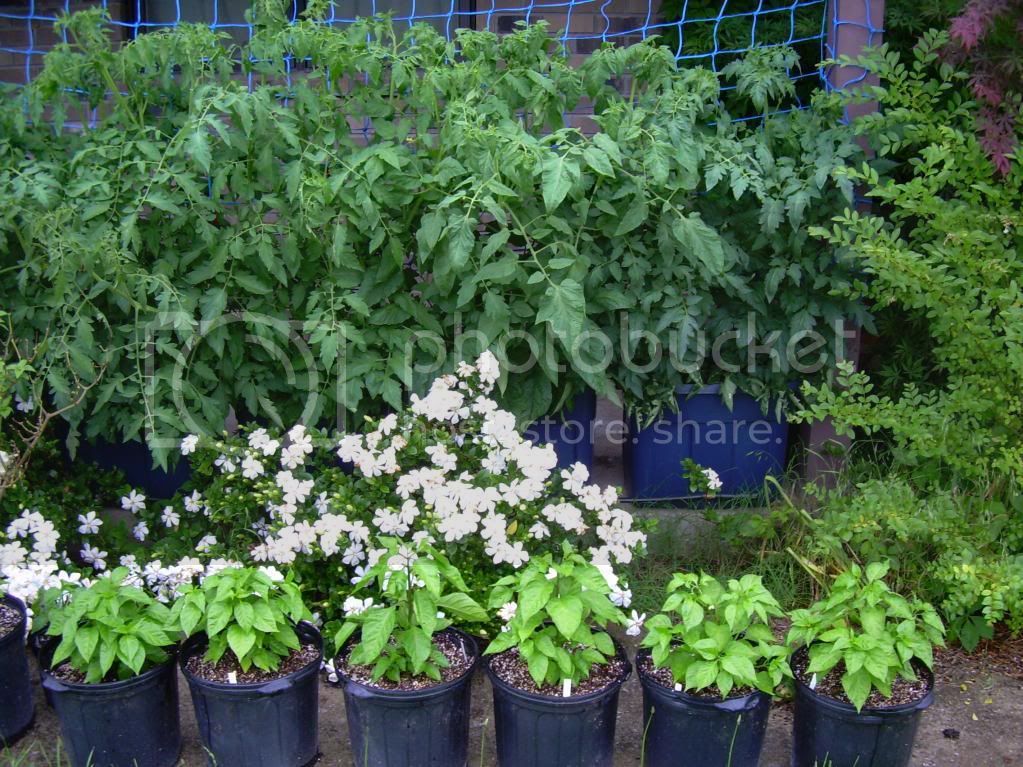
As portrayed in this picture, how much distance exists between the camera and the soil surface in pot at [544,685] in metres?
2.71

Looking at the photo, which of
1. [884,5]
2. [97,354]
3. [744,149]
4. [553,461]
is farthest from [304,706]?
[884,5]

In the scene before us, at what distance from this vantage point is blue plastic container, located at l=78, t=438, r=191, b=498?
409 cm

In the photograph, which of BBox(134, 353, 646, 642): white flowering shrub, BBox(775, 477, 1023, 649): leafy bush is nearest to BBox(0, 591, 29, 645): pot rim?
BBox(134, 353, 646, 642): white flowering shrub

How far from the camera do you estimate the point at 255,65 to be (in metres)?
3.76

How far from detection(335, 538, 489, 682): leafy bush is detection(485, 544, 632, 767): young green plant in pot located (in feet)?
0.44

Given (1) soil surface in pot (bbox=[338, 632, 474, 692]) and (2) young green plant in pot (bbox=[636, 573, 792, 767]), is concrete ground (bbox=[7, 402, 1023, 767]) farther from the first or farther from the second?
(1) soil surface in pot (bbox=[338, 632, 474, 692])

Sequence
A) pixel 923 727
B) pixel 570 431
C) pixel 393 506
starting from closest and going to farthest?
pixel 923 727 < pixel 393 506 < pixel 570 431

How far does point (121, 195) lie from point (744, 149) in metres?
2.07

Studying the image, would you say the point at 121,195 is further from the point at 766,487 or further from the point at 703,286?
the point at 766,487

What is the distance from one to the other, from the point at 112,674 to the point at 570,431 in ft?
6.01

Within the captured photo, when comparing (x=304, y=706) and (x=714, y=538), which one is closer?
(x=304, y=706)

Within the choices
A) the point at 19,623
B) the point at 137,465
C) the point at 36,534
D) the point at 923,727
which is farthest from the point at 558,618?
the point at 137,465

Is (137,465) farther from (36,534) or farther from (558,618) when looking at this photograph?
(558,618)

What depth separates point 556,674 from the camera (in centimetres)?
270
